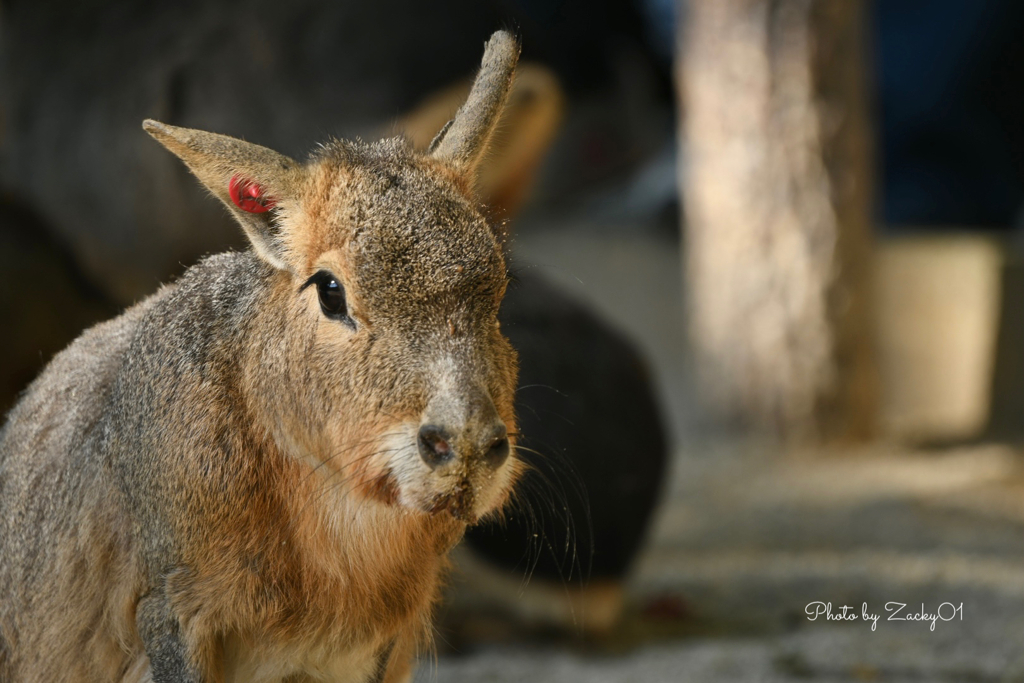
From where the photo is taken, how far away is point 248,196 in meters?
1.99

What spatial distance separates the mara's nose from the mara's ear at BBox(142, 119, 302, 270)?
454mm

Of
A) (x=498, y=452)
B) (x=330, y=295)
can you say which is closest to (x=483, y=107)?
(x=330, y=295)

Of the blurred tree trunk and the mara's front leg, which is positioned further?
the blurred tree trunk

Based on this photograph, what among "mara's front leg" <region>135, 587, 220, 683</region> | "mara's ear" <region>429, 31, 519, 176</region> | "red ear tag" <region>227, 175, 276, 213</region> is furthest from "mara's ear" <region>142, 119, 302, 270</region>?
"mara's front leg" <region>135, 587, 220, 683</region>

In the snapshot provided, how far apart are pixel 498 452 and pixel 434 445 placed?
105 mm

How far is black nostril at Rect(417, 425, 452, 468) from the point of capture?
1785mm

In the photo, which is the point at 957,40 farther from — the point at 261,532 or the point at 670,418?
the point at 261,532

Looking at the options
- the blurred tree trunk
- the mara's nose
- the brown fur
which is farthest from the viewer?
the blurred tree trunk

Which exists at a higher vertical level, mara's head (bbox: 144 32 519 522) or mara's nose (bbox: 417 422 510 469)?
mara's head (bbox: 144 32 519 522)

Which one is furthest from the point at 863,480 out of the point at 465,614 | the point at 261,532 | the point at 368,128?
the point at 261,532

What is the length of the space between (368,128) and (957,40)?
6.07m

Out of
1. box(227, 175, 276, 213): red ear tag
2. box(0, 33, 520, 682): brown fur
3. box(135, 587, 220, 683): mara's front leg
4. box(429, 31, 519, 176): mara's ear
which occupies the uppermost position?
box(429, 31, 519, 176): mara's ear

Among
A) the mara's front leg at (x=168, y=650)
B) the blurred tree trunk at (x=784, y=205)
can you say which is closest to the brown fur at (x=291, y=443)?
the mara's front leg at (x=168, y=650)

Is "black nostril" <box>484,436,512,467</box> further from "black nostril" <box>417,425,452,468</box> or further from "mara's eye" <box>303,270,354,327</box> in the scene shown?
"mara's eye" <box>303,270,354,327</box>
